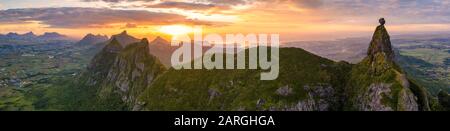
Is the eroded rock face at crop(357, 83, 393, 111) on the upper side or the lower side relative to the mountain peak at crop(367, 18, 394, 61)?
lower

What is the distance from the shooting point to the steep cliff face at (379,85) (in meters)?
135

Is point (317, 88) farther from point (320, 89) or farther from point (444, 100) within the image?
point (444, 100)

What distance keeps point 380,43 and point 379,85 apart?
34.0 meters

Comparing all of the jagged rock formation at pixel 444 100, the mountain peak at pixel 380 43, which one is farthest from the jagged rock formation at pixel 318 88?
the jagged rock formation at pixel 444 100

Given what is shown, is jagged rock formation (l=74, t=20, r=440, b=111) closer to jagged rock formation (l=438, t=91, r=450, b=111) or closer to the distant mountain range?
the distant mountain range

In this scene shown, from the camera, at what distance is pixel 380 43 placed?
176 metres

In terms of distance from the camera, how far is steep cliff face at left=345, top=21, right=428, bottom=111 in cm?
13462

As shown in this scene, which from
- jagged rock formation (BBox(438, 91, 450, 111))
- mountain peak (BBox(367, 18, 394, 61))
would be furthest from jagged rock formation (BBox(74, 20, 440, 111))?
jagged rock formation (BBox(438, 91, 450, 111))

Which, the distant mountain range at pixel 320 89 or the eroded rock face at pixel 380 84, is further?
the distant mountain range at pixel 320 89

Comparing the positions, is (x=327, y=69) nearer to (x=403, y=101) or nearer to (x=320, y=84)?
(x=320, y=84)

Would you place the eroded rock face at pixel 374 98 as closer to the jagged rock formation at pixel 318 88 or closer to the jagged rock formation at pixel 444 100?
the jagged rock formation at pixel 318 88

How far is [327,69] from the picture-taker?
580 feet
